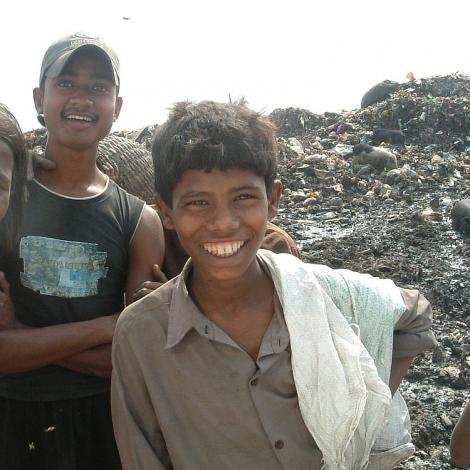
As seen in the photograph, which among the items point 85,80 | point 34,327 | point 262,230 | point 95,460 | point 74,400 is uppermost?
point 85,80

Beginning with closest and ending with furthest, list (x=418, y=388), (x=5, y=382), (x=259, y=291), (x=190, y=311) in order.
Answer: (x=190, y=311), (x=259, y=291), (x=5, y=382), (x=418, y=388)

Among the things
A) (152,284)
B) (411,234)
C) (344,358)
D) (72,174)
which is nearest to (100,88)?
(72,174)

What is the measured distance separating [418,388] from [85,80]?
2689 mm

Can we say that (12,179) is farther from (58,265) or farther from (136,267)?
(136,267)

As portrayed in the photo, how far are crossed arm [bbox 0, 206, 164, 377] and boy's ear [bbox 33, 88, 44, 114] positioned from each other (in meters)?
0.72

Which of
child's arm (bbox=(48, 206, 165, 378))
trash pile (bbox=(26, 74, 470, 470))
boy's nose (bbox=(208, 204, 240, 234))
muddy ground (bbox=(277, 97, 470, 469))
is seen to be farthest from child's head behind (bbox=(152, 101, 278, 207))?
muddy ground (bbox=(277, 97, 470, 469))

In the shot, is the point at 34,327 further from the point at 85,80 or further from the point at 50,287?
the point at 85,80

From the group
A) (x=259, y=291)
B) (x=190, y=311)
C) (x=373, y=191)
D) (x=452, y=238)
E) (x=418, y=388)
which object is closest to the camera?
(x=190, y=311)

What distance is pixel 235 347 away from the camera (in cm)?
172

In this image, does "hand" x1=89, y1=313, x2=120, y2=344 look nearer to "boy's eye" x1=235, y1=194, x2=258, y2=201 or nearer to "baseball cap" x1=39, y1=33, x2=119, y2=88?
"boy's eye" x1=235, y1=194, x2=258, y2=201

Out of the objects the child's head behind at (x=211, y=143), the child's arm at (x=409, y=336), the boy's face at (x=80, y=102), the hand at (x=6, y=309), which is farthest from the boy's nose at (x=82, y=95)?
the child's arm at (x=409, y=336)

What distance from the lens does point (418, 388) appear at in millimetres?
3873

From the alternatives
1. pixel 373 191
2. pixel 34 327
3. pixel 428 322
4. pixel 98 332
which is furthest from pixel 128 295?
pixel 373 191

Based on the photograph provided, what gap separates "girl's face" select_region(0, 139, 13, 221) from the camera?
76.4 inches
